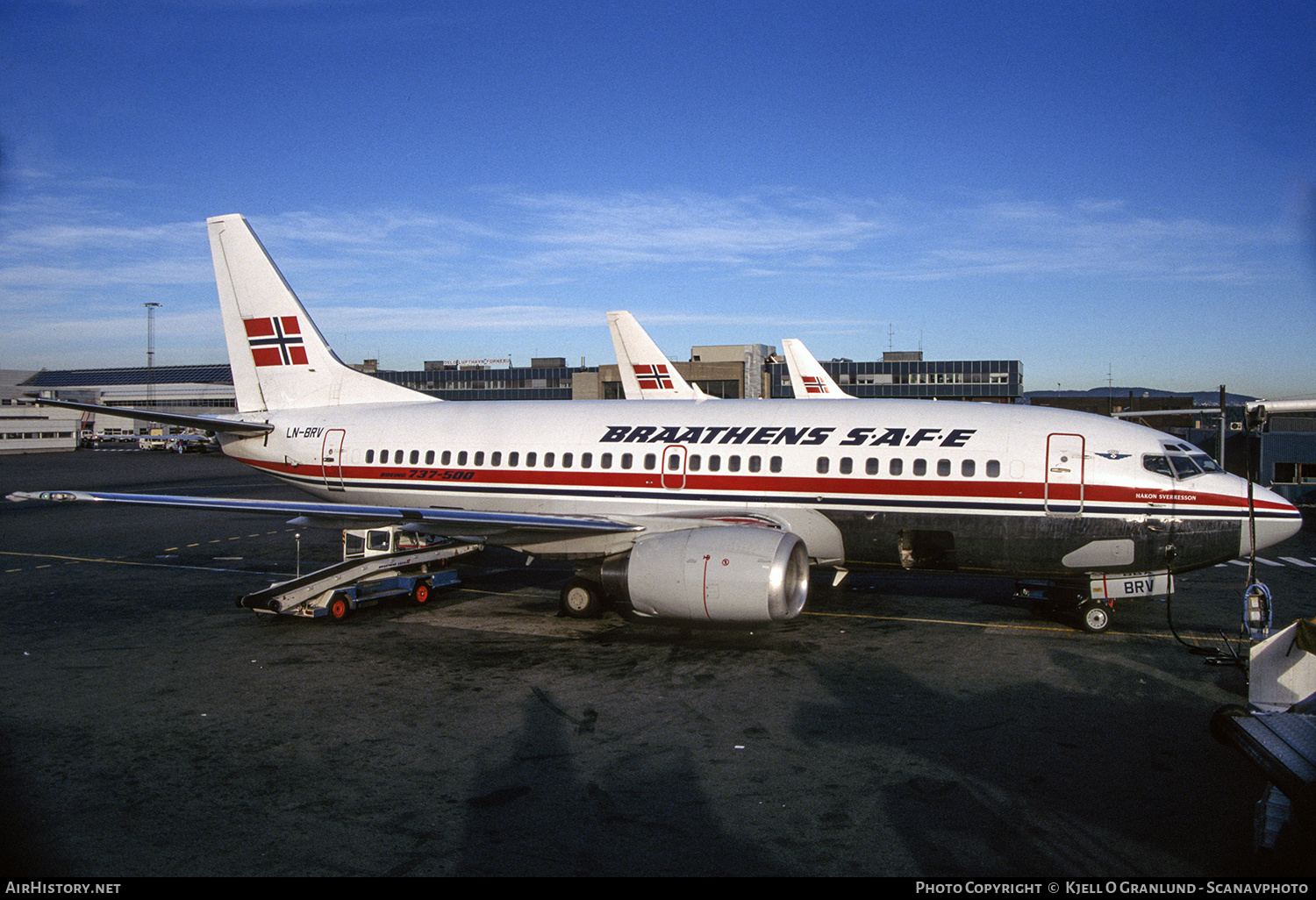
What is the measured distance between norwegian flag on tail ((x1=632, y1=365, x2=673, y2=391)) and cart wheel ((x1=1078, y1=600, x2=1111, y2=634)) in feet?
87.1

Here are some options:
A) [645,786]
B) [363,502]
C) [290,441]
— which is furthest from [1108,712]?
[290,441]

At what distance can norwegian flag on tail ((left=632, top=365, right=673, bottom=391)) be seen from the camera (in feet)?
138

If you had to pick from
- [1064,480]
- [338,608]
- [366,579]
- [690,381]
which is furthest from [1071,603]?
[690,381]

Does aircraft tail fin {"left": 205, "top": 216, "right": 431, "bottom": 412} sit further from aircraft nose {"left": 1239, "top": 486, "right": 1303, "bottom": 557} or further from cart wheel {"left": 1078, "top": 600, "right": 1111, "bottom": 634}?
aircraft nose {"left": 1239, "top": 486, "right": 1303, "bottom": 557}

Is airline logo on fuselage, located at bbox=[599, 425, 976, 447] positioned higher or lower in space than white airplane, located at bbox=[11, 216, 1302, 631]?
higher

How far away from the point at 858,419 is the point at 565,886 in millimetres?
13284

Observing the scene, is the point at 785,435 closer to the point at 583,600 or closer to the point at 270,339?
the point at 583,600

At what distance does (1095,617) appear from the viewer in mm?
17781

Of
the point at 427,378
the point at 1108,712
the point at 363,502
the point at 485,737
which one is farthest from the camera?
the point at 427,378

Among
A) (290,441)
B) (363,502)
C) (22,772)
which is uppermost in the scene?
(290,441)

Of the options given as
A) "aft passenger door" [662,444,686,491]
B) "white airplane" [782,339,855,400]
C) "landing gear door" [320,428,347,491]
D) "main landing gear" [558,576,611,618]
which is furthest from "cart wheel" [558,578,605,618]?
"white airplane" [782,339,855,400]

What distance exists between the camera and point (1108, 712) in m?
12.8

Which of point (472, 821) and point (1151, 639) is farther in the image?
point (1151, 639)

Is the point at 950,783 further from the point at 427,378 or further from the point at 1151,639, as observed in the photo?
the point at 427,378
